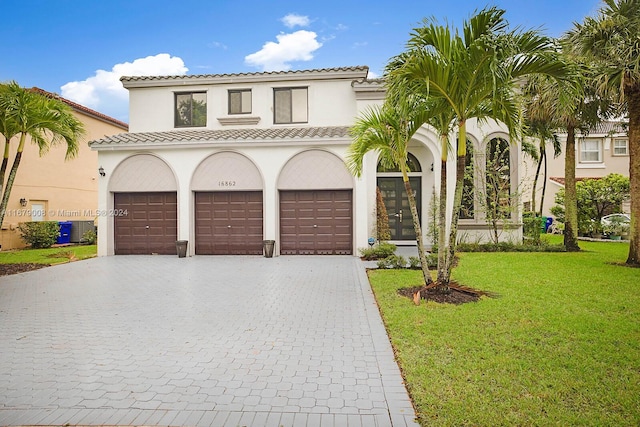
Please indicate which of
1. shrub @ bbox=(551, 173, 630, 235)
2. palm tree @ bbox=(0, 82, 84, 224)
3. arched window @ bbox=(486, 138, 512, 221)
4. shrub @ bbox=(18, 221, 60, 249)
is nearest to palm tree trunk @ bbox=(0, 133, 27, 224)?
palm tree @ bbox=(0, 82, 84, 224)

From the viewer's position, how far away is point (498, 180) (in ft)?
50.0

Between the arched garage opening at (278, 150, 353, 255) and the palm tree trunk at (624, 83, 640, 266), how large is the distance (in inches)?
327

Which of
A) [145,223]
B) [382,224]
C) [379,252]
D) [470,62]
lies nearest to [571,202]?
[382,224]

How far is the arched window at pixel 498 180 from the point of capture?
587 inches

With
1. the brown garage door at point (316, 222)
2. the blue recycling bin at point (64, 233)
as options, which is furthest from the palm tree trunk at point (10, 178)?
the blue recycling bin at point (64, 233)

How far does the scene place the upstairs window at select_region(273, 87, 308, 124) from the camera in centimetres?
1705

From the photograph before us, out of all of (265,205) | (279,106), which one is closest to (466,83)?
(265,205)

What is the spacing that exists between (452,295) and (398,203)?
9.84m

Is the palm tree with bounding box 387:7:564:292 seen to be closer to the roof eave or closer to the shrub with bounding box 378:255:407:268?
the shrub with bounding box 378:255:407:268

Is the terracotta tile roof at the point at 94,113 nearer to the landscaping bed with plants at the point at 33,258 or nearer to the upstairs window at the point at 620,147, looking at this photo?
the landscaping bed with plants at the point at 33,258

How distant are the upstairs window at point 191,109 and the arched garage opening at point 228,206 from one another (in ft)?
11.1

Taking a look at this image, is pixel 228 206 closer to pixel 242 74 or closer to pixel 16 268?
pixel 242 74

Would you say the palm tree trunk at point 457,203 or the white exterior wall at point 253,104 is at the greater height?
the white exterior wall at point 253,104

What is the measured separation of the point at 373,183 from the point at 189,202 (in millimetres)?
7048
